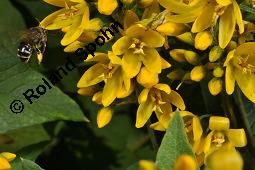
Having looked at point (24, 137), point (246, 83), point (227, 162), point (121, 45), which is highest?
point (227, 162)

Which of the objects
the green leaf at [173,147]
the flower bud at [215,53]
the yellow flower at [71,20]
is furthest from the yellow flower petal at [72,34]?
the green leaf at [173,147]

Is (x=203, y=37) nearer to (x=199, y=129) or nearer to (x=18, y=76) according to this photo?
(x=199, y=129)

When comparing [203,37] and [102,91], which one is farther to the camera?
[102,91]

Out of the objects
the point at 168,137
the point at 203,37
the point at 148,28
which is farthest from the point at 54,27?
the point at 168,137

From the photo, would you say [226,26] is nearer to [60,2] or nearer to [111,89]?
[111,89]

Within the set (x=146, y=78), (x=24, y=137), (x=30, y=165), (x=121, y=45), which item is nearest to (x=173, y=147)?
(x=30, y=165)

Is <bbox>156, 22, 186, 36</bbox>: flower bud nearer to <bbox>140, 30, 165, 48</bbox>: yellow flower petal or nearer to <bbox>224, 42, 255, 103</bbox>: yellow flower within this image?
<bbox>140, 30, 165, 48</bbox>: yellow flower petal
